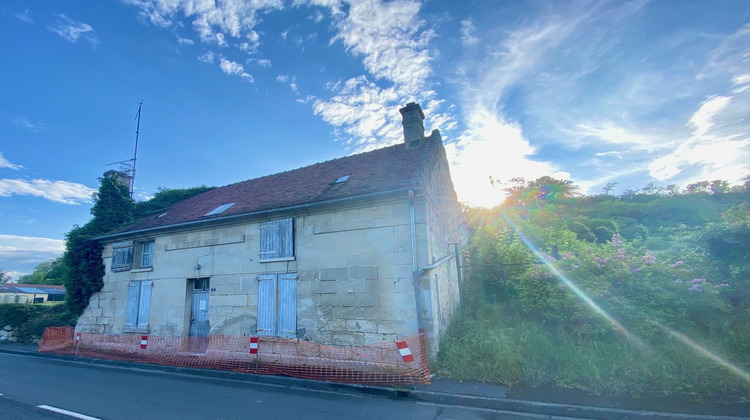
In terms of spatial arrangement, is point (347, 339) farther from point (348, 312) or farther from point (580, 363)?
point (580, 363)

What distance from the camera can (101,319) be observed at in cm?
1345

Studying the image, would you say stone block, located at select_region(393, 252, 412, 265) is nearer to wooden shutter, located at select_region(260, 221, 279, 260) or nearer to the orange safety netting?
the orange safety netting

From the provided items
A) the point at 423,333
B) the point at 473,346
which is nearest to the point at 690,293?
the point at 473,346

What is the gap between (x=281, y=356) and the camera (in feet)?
30.0

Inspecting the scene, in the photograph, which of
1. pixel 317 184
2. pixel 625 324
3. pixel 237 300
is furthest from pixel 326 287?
pixel 625 324

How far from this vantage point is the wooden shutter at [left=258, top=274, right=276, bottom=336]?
951 cm

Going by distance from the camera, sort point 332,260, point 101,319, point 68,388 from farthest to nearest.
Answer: point 101,319 → point 332,260 → point 68,388

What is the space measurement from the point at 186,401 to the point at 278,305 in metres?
3.42

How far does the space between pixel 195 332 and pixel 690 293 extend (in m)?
13.1

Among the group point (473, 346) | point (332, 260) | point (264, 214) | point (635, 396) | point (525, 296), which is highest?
point (264, 214)

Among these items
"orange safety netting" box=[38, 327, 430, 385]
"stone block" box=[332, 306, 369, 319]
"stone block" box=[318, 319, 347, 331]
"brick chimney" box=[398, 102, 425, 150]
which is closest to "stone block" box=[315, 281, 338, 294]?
"stone block" box=[332, 306, 369, 319]

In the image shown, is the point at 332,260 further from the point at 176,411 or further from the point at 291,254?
the point at 176,411

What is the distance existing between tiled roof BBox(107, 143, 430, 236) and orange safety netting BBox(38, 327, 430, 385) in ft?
12.4

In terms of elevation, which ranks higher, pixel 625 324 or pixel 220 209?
pixel 220 209
